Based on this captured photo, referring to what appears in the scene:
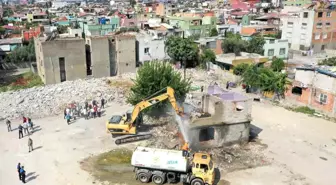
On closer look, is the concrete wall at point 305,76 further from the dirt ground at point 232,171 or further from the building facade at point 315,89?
the dirt ground at point 232,171

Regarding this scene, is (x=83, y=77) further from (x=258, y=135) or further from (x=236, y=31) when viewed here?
(x=236, y=31)

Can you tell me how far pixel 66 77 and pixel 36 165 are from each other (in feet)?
69.7

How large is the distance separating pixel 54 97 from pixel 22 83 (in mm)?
10308

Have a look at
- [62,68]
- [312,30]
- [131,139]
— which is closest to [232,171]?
[131,139]

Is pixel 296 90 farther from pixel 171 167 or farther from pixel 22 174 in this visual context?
pixel 22 174

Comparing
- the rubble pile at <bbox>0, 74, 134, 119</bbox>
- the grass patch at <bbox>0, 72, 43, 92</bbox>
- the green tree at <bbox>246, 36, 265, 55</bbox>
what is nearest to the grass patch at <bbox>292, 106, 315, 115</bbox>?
the rubble pile at <bbox>0, 74, 134, 119</bbox>

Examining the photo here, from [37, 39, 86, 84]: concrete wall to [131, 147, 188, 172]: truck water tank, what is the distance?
971 inches

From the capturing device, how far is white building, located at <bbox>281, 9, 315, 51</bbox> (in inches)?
2307

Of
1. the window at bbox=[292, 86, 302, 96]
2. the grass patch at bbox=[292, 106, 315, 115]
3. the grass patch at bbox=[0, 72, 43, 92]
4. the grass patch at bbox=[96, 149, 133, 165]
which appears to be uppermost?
the window at bbox=[292, 86, 302, 96]

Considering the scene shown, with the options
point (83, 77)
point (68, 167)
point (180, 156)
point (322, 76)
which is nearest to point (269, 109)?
point (322, 76)

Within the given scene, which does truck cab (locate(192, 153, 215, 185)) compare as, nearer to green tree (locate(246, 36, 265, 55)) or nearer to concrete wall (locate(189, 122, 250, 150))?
concrete wall (locate(189, 122, 250, 150))

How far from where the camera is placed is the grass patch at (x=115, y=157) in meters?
21.6

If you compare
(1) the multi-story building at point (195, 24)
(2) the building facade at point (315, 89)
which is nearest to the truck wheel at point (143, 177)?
(2) the building facade at point (315, 89)

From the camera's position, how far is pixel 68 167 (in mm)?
20844
